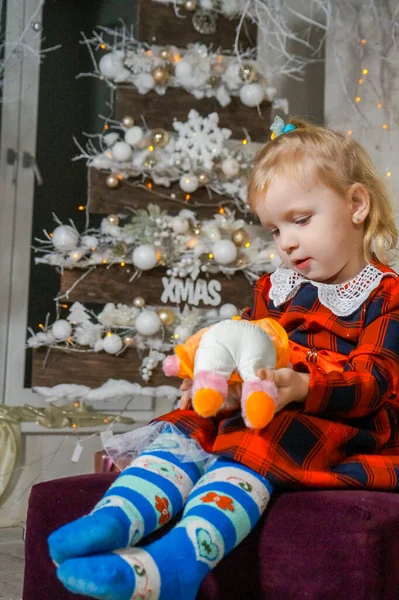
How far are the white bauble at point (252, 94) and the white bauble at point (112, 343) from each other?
3.31 ft

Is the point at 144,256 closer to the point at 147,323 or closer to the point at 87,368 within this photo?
the point at 147,323

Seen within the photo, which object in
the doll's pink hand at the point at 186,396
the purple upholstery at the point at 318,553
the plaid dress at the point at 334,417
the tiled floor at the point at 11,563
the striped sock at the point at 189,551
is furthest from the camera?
the tiled floor at the point at 11,563

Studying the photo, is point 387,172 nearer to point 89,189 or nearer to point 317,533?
point 89,189

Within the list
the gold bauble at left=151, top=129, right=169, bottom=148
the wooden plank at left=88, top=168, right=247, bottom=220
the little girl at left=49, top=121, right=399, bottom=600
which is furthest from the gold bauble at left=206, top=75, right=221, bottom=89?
the little girl at left=49, top=121, right=399, bottom=600

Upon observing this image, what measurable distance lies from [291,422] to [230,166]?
181 cm

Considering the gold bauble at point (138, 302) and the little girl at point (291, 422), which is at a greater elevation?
the little girl at point (291, 422)

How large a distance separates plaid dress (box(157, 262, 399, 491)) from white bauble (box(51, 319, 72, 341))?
141cm

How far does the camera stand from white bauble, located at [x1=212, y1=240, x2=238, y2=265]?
111 inches

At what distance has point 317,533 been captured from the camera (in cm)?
108

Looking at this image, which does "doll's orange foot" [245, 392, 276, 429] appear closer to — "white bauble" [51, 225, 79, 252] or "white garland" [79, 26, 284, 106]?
"white bauble" [51, 225, 79, 252]

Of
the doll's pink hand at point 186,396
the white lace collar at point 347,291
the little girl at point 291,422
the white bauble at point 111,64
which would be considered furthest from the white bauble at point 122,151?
the doll's pink hand at point 186,396

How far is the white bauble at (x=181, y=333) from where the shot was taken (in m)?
2.79

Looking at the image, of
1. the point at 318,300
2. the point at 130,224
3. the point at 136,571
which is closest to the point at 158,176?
the point at 130,224

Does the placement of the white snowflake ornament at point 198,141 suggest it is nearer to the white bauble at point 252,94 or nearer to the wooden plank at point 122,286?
the white bauble at point 252,94
